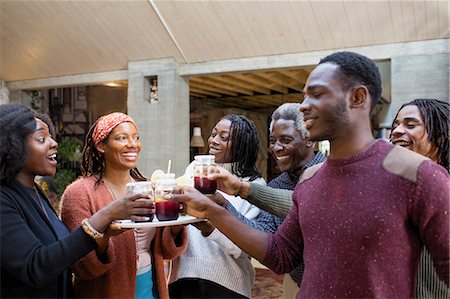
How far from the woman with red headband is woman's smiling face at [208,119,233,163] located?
47 centimetres

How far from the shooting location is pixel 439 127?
6.03ft

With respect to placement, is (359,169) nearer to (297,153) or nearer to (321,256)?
(321,256)

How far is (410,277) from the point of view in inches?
44.4

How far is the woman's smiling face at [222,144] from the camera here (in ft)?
7.91

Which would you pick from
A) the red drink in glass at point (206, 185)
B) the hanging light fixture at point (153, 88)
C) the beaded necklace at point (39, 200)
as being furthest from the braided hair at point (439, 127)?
the hanging light fixture at point (153, 88)

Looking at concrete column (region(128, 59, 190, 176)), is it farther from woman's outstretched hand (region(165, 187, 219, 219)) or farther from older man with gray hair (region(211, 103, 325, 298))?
woman's outstretched hand (region(165, 187, 219, 219))

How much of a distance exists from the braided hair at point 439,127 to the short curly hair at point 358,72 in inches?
28.6

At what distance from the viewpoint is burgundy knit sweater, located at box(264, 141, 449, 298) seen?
108cm

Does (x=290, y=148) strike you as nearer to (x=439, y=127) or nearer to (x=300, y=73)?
(x=439, y=127)

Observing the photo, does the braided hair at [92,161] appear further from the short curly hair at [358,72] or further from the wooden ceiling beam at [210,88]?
the wooden ceiling beam at [210,88]

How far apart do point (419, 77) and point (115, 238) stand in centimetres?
506

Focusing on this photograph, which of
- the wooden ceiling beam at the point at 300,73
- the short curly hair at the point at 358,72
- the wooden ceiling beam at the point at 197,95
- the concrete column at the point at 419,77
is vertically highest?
the wooden ceiling beam at the point at 300,73

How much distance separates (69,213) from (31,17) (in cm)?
607

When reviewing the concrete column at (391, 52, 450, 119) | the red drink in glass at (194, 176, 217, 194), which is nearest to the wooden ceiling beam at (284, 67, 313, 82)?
the concrete column at (391, 52, 450, 119)
